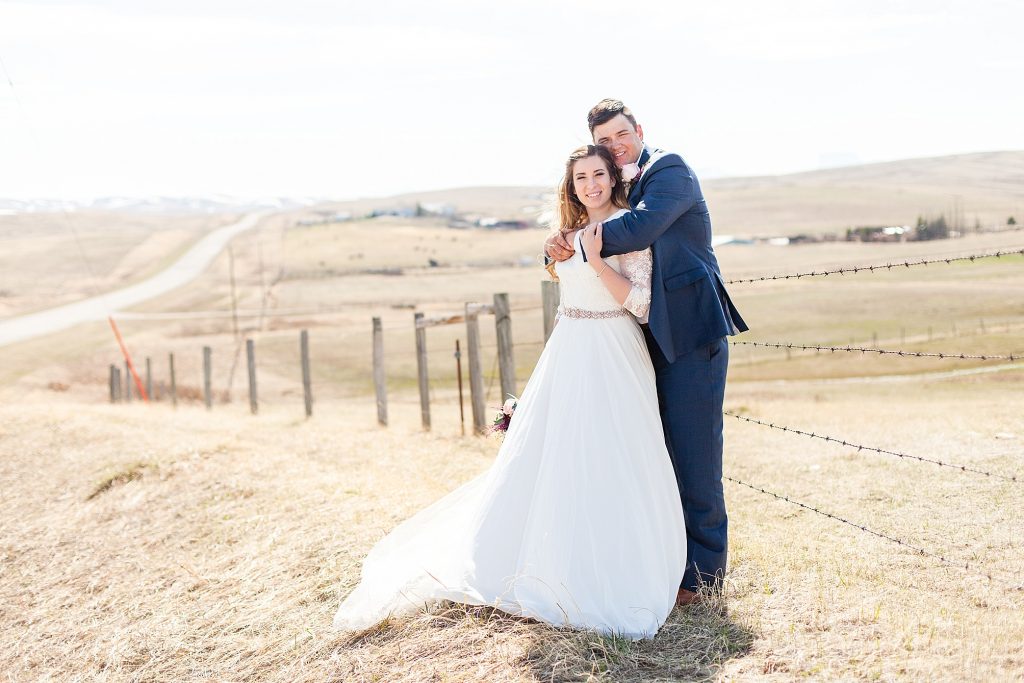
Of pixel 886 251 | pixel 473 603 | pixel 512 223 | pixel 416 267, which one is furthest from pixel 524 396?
pixel 512 223

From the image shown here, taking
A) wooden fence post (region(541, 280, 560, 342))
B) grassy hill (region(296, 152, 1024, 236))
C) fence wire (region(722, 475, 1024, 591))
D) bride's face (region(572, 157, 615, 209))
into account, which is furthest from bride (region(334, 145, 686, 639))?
grassy hill (region(296, 152, 1024, 236))

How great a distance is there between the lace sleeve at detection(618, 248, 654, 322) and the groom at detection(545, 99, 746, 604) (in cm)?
4

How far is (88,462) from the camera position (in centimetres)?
1104

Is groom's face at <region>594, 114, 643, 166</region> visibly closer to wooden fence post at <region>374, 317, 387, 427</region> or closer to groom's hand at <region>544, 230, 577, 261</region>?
groom's hand at <region>544, 230, 577, 261</region>

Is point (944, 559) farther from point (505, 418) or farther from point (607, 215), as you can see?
point (607, 215)

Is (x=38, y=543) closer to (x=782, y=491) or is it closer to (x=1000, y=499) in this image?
(x=782, y=491)

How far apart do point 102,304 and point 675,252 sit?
5864 centimetres

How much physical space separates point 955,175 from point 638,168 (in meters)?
195

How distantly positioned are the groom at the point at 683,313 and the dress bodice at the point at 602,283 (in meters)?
0.06

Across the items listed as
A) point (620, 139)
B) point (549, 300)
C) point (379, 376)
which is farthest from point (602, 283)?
point (379, 376)

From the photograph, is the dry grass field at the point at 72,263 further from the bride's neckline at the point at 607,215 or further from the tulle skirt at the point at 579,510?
the bride's neckline at the point at 607,215

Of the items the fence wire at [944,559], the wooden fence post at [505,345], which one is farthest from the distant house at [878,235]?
the fence wire at [944,559]

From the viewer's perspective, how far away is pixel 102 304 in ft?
190

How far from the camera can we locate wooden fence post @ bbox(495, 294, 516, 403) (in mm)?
11977
